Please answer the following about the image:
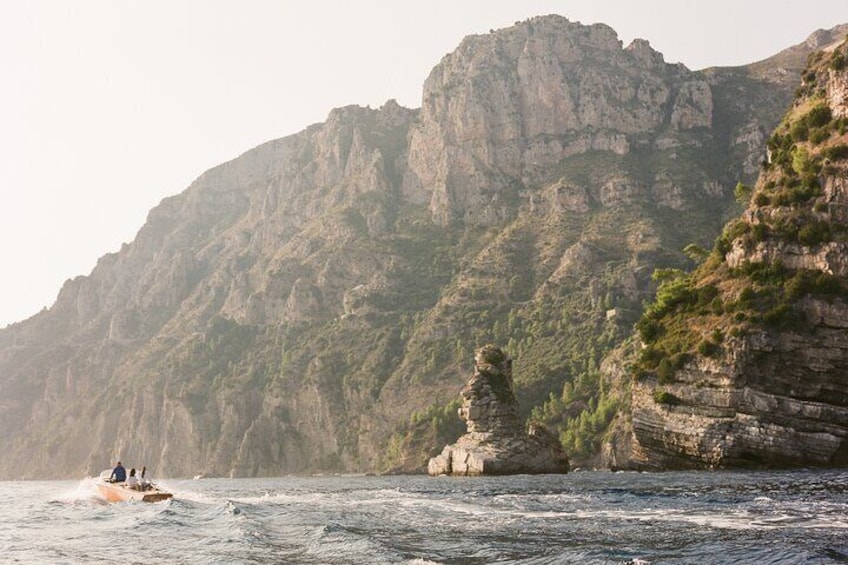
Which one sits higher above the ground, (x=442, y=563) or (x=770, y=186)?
(x=770, y=186)

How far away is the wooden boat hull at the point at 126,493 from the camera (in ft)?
215

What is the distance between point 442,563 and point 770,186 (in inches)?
3604

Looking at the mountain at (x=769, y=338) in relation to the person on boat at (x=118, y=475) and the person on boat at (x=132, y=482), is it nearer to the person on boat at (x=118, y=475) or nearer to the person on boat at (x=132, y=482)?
the person on boat at (x=132, y=482)

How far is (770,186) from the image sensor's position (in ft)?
349

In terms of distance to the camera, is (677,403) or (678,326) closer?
(677,403)

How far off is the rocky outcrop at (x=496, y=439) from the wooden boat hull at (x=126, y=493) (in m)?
55.9

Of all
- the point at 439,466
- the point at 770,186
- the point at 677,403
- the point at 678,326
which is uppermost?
the point at 770,186

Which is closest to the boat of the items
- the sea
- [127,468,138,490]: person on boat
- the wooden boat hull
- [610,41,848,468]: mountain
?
the wooden boat hull

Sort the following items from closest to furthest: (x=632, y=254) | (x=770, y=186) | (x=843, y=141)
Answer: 1. (x=843, y=141)
2. (x=770, y=186)
3. (x=632, y=254)

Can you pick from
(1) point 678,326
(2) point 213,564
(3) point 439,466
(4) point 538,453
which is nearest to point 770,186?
(1) point 678,326

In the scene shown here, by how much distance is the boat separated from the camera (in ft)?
216


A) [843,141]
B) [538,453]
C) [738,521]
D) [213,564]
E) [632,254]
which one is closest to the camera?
[213,564]

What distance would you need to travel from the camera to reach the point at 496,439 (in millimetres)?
119750

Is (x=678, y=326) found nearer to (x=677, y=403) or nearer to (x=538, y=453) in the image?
(x=677, y=403)
